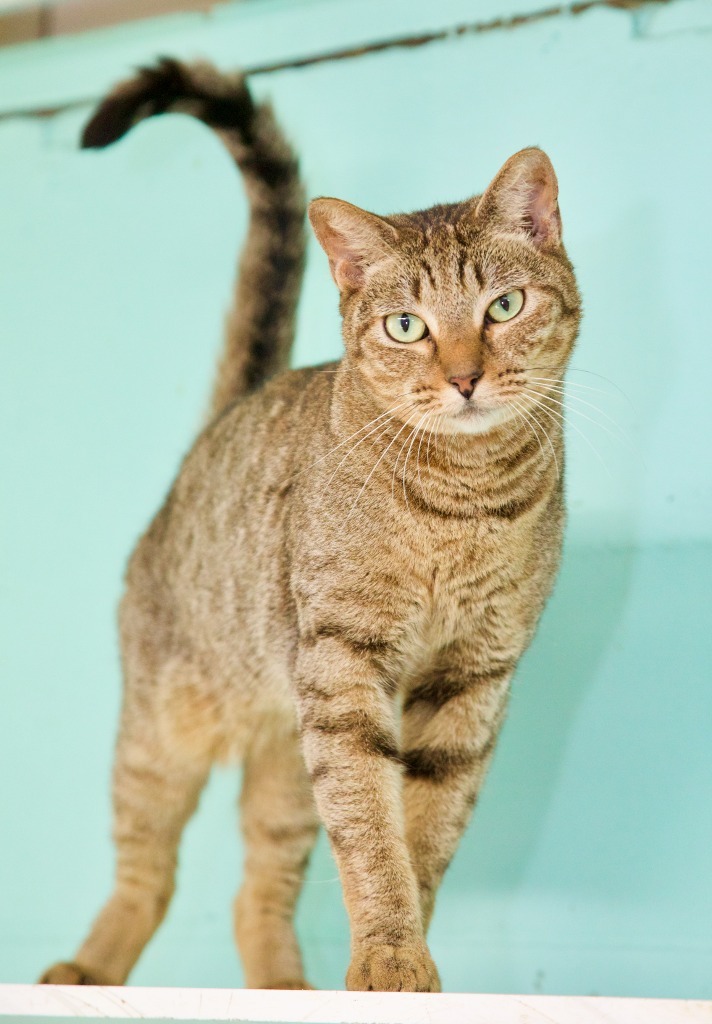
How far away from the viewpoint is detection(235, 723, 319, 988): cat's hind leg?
195 cm

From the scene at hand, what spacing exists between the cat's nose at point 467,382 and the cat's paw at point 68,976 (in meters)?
1.19

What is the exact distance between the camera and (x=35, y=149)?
8.49ft

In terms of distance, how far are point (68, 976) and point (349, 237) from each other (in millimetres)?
1307

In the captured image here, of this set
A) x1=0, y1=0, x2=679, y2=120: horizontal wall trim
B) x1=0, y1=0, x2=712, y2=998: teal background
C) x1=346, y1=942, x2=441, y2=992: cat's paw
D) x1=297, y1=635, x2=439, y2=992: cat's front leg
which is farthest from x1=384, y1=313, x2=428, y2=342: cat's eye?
x1=0, y1=0, x2=679, y2=120: horizontal wall trim

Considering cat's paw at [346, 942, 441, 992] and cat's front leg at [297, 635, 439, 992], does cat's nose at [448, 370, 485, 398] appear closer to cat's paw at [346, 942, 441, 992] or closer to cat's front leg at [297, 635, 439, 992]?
cat's front leg at [297, 635, 439, 992]

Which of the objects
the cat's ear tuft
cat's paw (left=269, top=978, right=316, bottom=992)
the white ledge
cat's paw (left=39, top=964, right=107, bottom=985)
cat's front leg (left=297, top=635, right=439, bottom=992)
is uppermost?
the cat's ear tuft

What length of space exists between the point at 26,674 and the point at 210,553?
0.80 meters

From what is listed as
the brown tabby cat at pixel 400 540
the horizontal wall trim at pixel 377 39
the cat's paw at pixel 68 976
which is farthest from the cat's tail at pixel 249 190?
the cat's paw at pixel 68 976

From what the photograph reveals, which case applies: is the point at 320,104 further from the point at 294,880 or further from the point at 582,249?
the point at 294,880

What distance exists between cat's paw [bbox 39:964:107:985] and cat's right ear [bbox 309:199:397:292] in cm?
123

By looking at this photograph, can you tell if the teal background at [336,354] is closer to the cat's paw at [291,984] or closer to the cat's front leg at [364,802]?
the cat's paw at [291,984]

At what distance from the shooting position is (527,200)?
1515 mm

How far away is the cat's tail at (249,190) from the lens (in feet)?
6.40

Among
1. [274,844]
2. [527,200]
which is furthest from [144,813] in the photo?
[527,200]
